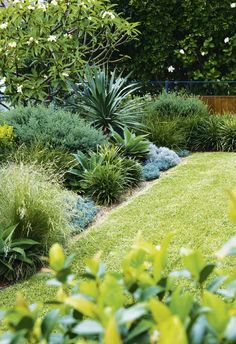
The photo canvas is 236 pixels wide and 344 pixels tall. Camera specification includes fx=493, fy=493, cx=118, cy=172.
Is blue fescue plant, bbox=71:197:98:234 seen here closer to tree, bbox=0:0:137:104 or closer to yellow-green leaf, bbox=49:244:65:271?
tree, bbox=0:0:137:104

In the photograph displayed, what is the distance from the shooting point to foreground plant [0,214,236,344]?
2.92 feet

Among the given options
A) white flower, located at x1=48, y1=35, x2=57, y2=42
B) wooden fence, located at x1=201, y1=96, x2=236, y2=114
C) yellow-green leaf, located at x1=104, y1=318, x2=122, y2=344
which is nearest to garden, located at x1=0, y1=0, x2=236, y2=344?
yellow-green leaf, located at x1=104, y1=318, x2=122, y2=344

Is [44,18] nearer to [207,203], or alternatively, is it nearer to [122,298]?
[207,203]

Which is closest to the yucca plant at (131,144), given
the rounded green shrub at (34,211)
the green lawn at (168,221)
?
the green lawn at (168,221)

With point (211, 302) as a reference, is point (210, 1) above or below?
above

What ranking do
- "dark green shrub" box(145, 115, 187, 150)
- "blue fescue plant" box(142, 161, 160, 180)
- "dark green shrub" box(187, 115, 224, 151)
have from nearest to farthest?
"blue fescue plant" box(142, 161, 160, 180)
"dark green shrub" box(145, 115, 187, 150)
"dark green shrub" box(187, 115, 224, 151)

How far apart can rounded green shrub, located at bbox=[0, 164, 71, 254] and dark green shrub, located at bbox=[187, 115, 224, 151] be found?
5.11 metres

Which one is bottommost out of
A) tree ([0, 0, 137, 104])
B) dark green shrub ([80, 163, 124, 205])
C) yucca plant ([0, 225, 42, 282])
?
yucca plant ([0, 225, 42, 282])

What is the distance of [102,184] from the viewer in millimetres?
5781

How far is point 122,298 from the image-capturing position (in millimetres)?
986

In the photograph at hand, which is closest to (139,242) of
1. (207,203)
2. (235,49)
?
(207,203)

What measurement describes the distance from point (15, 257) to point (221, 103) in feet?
24.6

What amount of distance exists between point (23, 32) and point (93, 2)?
1.21 meters

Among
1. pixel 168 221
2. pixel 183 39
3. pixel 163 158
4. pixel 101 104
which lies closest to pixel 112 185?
pixel 168 221
